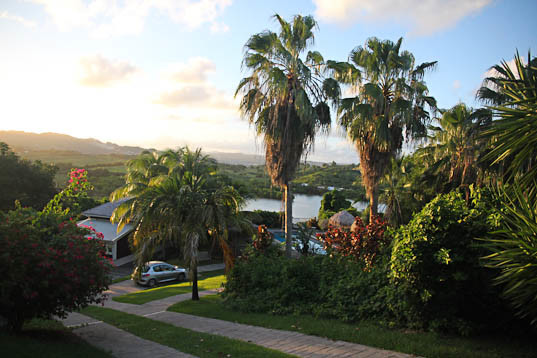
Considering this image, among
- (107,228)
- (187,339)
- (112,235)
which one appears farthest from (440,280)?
(107,228)

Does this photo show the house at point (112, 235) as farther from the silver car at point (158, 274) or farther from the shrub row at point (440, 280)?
the shrub row at point (440, 280)

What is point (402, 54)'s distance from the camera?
15750 millimetres

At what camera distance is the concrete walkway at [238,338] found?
20.7 feet

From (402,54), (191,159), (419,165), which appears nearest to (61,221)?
(191,159)

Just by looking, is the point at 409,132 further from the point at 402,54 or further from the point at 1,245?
the point at 1,245

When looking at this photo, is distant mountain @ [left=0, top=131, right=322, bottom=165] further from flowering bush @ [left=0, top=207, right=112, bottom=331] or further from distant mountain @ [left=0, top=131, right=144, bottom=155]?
flowering bush @ [left=0, top=207, right=112, bottom=331]

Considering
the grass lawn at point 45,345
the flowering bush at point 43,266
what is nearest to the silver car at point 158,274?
the grass lawn at point 45,345

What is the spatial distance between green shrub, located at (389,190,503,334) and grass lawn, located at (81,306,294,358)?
261 centimetres

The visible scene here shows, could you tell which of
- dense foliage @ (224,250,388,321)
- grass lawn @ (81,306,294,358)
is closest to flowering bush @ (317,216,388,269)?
dense foliage @ (224,250,388,321)

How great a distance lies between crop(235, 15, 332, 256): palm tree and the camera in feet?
48.2

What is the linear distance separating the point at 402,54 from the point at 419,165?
1049 centimetres

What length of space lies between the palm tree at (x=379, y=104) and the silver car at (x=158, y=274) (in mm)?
12031

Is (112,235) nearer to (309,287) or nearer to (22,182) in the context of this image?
(22,182)

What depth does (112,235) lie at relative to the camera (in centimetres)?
2584
